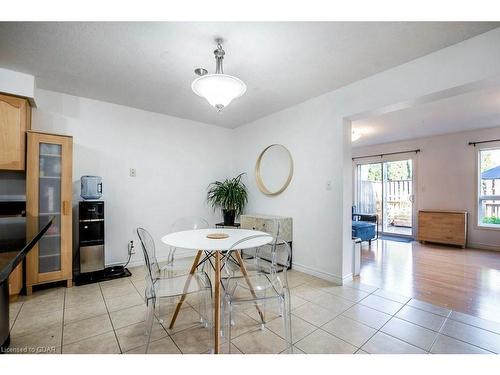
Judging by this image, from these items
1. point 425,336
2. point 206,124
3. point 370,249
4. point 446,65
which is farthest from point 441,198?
point 206,124

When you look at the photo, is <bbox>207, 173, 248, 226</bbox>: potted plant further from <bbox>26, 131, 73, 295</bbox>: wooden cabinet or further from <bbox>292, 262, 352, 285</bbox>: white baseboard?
<bbox>26, 131, 73, 295</bbox>: wooden cabinet

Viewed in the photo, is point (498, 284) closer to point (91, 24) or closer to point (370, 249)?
point (370, 249)

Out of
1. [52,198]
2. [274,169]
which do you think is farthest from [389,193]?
[52,198]

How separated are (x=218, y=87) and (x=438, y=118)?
4372 mm

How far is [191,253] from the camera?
414 centimetres

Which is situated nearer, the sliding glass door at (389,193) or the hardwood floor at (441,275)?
the hardwood floor at (441,275)

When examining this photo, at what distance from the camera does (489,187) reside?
486cm

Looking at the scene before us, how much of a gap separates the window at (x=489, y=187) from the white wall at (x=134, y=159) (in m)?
5.55

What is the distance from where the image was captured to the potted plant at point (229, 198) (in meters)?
4.04

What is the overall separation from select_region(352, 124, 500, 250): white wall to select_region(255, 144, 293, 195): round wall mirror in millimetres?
4036

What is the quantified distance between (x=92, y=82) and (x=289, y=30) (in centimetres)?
234

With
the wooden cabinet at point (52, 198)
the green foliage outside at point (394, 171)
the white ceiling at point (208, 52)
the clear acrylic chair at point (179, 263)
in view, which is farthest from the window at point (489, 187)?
the wooden cabinet at point (52, 198)

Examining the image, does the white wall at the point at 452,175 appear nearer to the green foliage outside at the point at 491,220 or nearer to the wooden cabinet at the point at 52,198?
the green foliage outside at the point at 491,220

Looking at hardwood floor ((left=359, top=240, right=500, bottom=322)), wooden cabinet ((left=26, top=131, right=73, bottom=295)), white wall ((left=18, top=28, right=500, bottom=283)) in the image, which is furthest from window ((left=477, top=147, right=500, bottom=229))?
wooden cabinet ((left=26, top=131, right=73, bottom=295))
